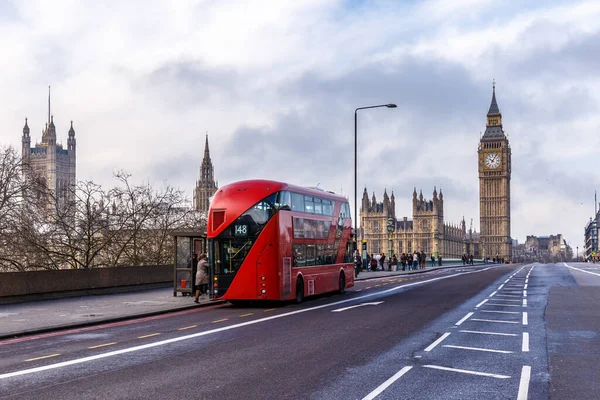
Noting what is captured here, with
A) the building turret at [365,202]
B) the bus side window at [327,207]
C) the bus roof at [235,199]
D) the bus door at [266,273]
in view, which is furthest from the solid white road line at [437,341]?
the building turret at [365,202]

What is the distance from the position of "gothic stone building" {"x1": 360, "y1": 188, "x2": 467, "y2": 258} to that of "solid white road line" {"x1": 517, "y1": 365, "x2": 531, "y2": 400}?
15919 centimetres

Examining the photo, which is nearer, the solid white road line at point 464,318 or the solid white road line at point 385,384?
the solid white road line at point 385,384

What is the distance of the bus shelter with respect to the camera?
1023 inches

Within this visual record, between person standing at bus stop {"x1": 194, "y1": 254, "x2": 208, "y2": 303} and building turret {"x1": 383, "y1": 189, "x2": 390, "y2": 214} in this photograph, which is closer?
person standing at bus stop {"x1": 194, "y1": 254, "x2": 208, "y2": 303}

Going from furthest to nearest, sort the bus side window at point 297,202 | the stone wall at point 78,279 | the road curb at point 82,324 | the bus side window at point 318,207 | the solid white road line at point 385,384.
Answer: the bus side window at point 318,207 → the bus side window at point 297,202 → the stone wall at point 78,279 → the road curb at point 82,324 → the solid white road line at point 385,384

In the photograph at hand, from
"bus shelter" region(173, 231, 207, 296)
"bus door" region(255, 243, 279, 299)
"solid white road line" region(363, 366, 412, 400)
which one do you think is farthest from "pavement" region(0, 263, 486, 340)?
"solid white road line" region(363, 366, 412, 400)

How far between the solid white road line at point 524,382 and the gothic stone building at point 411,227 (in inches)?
6268

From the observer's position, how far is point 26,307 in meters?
22.2

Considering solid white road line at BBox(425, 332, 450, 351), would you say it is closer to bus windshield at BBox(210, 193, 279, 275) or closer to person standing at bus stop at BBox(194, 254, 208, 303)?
bus windshield at BBox(210, 193, 279, 275)

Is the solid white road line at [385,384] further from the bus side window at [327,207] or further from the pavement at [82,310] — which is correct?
the bus side window at [327,207]

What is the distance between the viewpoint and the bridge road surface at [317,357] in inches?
372

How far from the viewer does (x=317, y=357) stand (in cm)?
1219

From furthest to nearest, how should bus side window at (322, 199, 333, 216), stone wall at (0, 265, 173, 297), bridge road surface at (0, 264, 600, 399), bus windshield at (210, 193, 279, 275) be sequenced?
bus side window at (322, 199, 333, 216) → stone wall at (0, 265, 173, 297) → bus windshield at (210, 193, 279, 275) → bridge road surface at (0, 264, 600, 399)

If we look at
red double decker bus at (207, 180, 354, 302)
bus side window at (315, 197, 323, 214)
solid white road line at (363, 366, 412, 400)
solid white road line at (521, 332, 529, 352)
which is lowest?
solid white road line at (521, 332, 529, 352)
